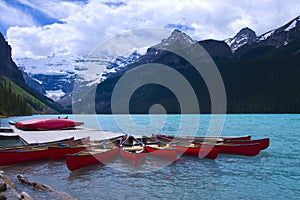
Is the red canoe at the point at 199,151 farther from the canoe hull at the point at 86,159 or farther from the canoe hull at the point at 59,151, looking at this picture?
the canoe hull at the point at 59,151

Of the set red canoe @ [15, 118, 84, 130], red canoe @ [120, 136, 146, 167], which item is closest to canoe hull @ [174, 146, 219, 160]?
red canoe @ [120, 136, 146, 167]

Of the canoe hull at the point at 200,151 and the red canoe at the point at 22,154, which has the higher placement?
the canoe hull at the point at 200,151

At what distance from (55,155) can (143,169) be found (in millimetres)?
7780

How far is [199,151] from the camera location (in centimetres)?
2500

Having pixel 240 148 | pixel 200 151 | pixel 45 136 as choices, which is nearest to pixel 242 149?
pixel 240 148

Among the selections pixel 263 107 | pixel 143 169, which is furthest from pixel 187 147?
pixel 263 107

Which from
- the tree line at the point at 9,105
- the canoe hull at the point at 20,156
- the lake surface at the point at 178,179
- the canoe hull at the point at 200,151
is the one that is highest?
the tree line at the point at 9,105

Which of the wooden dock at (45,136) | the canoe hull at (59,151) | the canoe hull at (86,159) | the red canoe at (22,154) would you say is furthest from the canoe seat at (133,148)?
the wooden dock at (45,136)

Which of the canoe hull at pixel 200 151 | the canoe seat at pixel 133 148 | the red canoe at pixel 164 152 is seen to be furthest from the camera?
the canoe seat at pixel 133 148

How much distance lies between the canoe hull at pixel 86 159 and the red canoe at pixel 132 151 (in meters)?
1.04

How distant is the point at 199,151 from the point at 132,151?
583cm

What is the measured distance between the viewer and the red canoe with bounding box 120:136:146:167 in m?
20.9

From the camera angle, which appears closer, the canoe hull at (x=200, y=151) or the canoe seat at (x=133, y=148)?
the canoe hull at (x=200, y=151)

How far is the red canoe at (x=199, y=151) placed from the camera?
24328 mm
